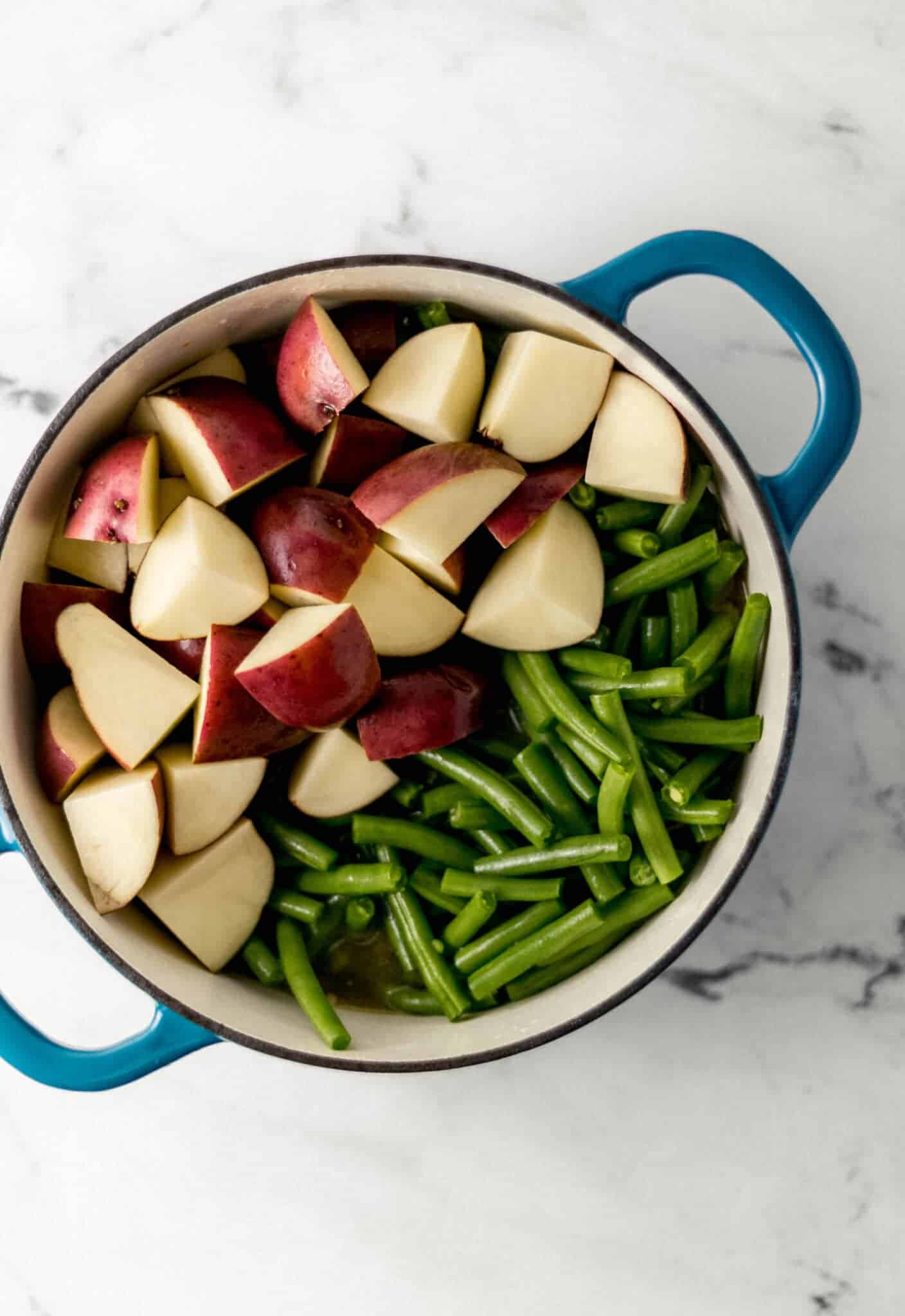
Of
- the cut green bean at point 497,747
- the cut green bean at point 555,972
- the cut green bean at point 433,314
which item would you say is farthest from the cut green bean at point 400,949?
the cut green bean at point 433,314

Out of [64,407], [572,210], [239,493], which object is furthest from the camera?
[572,210]

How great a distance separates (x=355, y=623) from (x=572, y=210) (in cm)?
58

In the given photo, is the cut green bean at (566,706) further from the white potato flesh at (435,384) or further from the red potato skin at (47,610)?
the red potato skin at (47,610)

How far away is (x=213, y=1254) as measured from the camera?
1.47 metres

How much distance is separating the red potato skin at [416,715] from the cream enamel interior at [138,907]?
1.00 ft

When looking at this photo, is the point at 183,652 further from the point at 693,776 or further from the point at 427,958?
the point at 693,776

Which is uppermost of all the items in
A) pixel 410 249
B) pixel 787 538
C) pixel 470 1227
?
pixel 410 249

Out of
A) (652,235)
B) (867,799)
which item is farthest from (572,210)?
(867,799)

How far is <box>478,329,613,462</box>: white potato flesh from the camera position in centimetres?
123

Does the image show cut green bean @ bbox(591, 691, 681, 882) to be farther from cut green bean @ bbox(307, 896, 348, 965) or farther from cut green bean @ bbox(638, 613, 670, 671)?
cut green bean @ bbox(307, 896, 348, 965)

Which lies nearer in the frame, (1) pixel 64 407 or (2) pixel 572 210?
(1) pixel 64 407

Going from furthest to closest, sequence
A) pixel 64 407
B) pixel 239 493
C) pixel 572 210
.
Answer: pixel 572 210
pixel 239 493
pixel 64 407

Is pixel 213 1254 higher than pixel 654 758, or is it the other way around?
pixel 654 758

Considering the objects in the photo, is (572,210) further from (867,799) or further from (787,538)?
(867,799)
